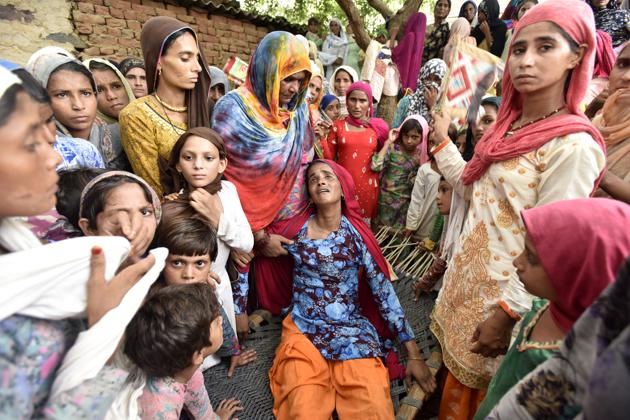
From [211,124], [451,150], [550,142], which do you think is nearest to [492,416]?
[550,142]

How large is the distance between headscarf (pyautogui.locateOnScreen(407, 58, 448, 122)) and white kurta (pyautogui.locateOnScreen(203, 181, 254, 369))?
2847 mm

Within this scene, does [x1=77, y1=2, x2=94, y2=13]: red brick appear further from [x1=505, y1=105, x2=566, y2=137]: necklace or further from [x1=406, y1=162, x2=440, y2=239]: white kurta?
[x1=505, y1=105, x2=566, y2=137]: necklace

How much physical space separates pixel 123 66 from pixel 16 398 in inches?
126

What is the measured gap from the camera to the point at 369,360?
200cm

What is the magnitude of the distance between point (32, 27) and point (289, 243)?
4.67m

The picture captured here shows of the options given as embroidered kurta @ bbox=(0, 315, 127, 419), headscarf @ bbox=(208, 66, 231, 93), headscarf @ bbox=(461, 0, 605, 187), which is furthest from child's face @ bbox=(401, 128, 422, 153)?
embroidered kurta @ bbox=(0, 315, 127, 419)

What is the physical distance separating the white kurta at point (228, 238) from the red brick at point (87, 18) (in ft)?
14.8

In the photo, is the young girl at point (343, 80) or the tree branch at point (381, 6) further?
the tree branch at point (381, 6)

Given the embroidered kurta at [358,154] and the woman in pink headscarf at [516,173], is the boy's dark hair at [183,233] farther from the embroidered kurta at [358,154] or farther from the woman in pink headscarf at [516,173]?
the embroidered kurta at [358,154]

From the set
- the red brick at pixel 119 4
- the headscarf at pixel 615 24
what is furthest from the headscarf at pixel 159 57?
the headscarf at pixel 615 24

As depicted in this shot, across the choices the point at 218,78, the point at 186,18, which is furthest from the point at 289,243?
the point at 186,18

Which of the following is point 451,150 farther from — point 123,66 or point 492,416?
point 123,66

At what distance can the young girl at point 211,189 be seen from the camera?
1.81m

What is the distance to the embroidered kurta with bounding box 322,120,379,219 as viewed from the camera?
3.56m
